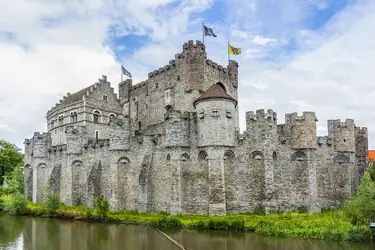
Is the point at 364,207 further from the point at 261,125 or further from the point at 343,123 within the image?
the point at 343,123

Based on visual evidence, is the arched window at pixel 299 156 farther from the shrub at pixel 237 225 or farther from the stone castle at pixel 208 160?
the shrub at pixel 237 225

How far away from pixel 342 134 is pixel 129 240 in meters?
21.5

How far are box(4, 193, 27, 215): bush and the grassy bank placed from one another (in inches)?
375

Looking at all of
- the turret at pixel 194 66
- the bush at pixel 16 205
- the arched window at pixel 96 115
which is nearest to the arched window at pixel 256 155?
the turret at pixel 194 66

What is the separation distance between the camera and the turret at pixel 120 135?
1275 inches

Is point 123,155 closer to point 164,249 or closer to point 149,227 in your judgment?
point 149,227

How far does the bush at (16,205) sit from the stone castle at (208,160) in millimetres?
3244

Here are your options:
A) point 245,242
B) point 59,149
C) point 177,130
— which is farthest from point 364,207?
point 59,149

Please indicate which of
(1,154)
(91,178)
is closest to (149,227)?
(91,178)

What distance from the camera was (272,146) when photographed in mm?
28062

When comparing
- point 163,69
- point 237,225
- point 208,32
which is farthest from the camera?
point 163,69

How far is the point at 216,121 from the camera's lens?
28453mm

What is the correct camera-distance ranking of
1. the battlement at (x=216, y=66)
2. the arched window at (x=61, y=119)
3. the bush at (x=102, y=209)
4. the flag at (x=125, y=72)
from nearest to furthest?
the bush at (x=102, y=209) < the battlement at (x=216, y=66) < the flag at (x=125, y=72) < the arched window at (x=61, y=119)

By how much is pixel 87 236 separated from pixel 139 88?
24.4m
